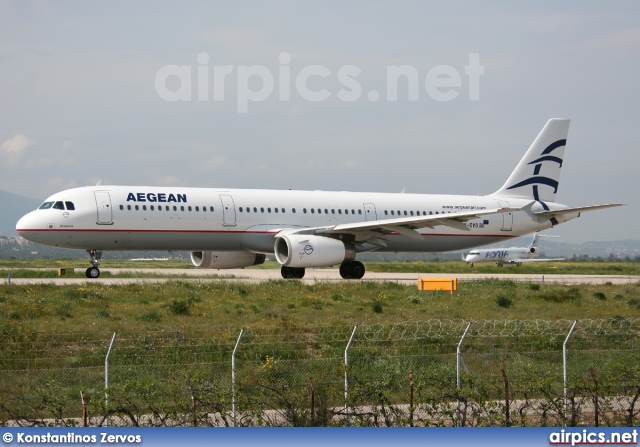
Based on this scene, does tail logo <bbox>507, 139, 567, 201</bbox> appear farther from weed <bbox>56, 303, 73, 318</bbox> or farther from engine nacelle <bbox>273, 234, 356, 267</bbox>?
weed <bbox>56, 303, 73, 318</bbox>

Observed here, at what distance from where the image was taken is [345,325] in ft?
81.9

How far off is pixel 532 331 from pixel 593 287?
748 inches

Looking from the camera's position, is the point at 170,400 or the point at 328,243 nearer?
the point at 170,400

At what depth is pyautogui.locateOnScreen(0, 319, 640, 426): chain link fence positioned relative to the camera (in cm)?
1437

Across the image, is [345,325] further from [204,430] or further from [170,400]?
[204,430]

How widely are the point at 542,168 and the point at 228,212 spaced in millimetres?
19140

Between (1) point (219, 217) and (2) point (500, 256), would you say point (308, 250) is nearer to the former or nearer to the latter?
(1) point (219, 217)

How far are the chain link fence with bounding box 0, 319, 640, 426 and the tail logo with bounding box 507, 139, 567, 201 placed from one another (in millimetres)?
23574

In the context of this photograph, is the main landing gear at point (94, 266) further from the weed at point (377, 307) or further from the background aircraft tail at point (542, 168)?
the background aircraft tail at point (542, 168)

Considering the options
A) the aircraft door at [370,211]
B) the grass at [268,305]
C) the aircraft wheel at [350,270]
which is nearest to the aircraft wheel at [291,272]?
the aircraft wheel at [350,270]

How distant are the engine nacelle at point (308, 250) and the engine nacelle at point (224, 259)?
10.8ft

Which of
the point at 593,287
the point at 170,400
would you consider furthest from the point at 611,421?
the point at 593,287

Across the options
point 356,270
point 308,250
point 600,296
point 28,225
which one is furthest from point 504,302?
→ point 28,225

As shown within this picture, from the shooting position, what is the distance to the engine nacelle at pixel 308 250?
3828 centimetres
